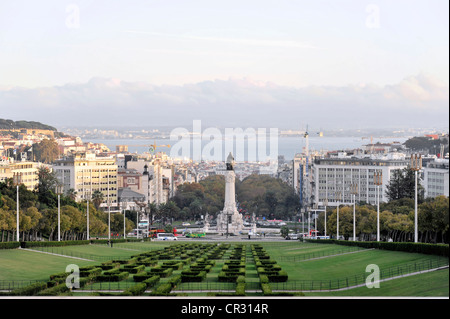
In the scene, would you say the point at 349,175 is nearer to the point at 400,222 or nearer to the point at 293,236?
the point at 293,236

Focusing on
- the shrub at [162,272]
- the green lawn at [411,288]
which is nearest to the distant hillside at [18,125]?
the shrub at [162,272]

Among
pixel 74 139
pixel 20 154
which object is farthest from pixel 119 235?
pixel 74 139

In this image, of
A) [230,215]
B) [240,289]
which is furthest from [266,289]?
[230,215]

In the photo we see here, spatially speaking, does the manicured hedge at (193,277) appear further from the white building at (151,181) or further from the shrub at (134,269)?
the white building at (151,181)

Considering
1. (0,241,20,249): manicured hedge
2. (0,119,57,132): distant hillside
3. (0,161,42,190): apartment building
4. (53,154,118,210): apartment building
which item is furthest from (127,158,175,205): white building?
(0,241,20,249): manicured hedge

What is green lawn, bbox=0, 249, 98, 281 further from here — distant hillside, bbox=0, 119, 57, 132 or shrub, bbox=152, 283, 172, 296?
distant hillside, bbox=0, 119, 57, 132

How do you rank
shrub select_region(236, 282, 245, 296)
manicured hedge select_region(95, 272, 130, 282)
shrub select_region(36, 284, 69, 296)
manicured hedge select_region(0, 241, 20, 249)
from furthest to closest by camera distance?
manicured hedge select_region(0, 241, 20, 249)
manicured hedge select_region(95, 272, 130, 282)
shrub select_region(36, 284, 69, 296)
shrub select_region(236, 282, 245, 296)
